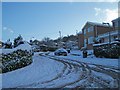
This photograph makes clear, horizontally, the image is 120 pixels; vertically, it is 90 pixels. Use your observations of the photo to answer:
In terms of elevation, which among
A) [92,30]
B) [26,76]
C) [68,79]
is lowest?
[26,76]

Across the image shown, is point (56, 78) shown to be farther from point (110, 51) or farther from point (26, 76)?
point (110, 51)

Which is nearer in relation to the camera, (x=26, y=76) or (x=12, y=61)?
(x=26, y=76)

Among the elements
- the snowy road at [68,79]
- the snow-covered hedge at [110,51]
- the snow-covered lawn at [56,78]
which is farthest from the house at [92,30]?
the snowy road at [68,79]

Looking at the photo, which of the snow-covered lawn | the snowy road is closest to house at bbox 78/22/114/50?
the snow-covered lawn

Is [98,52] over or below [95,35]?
below

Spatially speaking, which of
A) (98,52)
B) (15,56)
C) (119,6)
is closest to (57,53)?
(98,52)

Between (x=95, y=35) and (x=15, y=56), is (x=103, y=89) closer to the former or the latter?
(x=15, y=56)

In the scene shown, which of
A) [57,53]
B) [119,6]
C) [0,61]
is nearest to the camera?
[0,61]

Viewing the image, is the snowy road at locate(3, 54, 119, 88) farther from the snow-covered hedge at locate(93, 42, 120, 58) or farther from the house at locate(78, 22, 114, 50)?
the house at locate(78, 22, 114, 50)

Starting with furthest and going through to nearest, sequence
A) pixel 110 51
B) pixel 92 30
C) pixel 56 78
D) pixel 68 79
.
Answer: pixel 92 30 → pixel 110 51 → pixel 56 78 → pixel 68 79

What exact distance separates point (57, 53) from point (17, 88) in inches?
1190

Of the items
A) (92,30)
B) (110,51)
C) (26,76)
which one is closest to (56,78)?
(26,76)

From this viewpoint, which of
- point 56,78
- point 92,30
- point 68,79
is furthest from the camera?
point 92,30

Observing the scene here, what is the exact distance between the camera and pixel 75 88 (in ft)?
28.7
